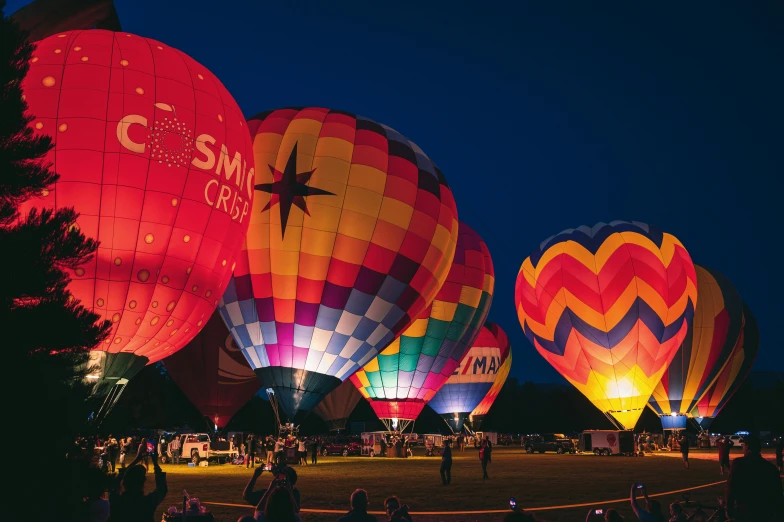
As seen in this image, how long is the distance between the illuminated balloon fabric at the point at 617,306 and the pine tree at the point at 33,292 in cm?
2368

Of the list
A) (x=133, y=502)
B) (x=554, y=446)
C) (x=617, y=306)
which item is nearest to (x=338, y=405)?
(x=554, y=446)

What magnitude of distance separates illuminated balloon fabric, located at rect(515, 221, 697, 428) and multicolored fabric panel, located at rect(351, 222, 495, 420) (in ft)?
11.1

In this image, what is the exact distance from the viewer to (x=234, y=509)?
1057 centimetres

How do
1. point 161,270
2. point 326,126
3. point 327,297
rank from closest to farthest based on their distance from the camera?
point 161,270 < point 327,297 < point 326,126

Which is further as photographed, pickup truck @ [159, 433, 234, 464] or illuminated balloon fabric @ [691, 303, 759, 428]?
illuminated balloon fabric @ [691, 303, 759, 428]

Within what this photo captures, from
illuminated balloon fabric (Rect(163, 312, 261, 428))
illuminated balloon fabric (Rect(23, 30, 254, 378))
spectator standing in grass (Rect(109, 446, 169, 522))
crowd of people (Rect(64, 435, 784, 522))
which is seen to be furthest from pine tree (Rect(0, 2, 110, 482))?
illuminated balloon fabric (Rect(163, 312, 261, 428))

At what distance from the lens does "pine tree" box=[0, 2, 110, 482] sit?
657 cm

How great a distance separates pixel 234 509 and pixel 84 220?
18.0ft

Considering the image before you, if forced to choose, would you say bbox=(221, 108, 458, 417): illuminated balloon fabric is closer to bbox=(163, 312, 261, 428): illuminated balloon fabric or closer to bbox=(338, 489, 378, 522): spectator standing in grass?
bbox=(163, 312, 261, 428): illuminated balloon fabric

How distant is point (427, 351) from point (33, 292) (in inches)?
910

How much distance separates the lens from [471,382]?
43969 millimetres

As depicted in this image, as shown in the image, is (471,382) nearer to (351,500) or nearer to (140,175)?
(140,175)

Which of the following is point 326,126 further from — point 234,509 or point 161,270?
point 234,509

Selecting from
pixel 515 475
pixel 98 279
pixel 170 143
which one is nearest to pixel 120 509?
pixel 98 279
